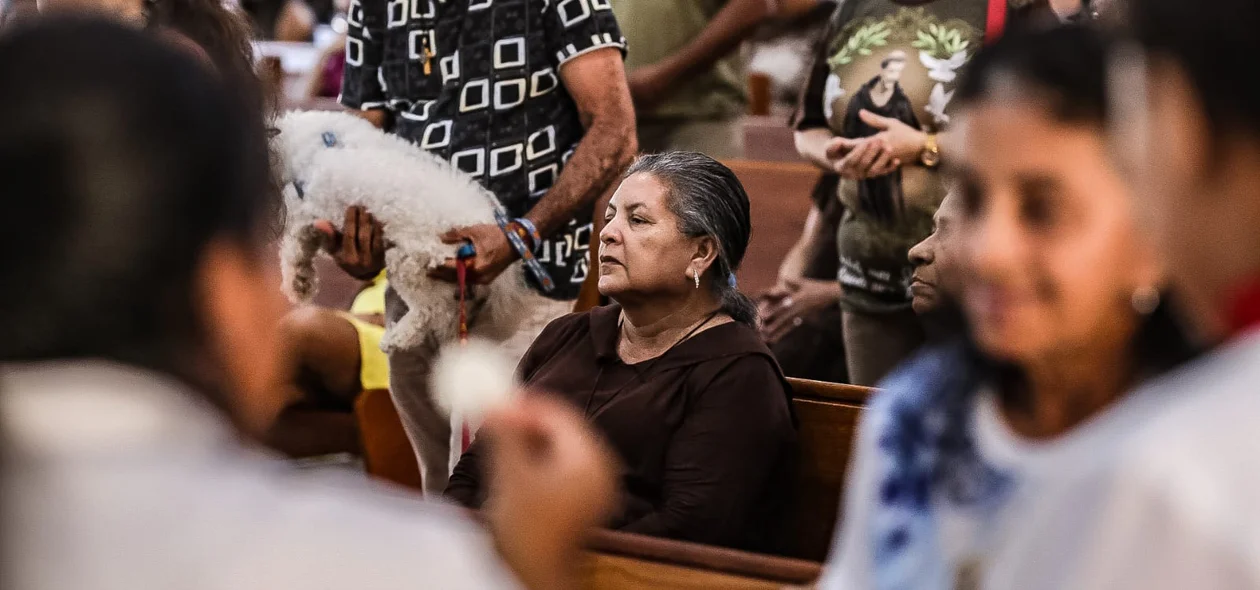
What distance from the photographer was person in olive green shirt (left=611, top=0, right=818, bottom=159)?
12.1 ft

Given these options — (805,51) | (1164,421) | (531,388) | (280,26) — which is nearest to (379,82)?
(531,388)

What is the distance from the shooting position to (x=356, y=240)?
295 cm

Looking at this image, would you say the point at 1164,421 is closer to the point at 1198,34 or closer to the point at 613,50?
the point at 1198,34

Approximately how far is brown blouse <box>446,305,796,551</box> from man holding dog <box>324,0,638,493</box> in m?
0.38

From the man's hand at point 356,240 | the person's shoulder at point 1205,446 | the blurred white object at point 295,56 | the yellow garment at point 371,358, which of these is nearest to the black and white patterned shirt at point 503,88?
the man's hand at point 356,240


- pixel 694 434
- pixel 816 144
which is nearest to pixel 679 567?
pixel 694 434

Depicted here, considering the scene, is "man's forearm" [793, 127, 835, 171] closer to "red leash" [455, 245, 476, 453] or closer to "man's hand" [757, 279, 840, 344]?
"man's hand" [757, 279, 840, 344]

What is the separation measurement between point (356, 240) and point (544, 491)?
6.53 ft

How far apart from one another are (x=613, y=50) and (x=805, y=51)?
303cm

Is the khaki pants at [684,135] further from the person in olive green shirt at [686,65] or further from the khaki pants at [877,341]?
the khaki pants at [877,341]

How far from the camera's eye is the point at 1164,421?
0.87 meters

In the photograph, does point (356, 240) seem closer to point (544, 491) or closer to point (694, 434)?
point (694, 434)

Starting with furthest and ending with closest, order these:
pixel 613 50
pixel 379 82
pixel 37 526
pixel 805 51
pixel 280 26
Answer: pixel 280 26
pixel 805 51
pixel 379 82
pixel 613 50
pixel 37 526

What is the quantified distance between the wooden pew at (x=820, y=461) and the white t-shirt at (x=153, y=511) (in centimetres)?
169
